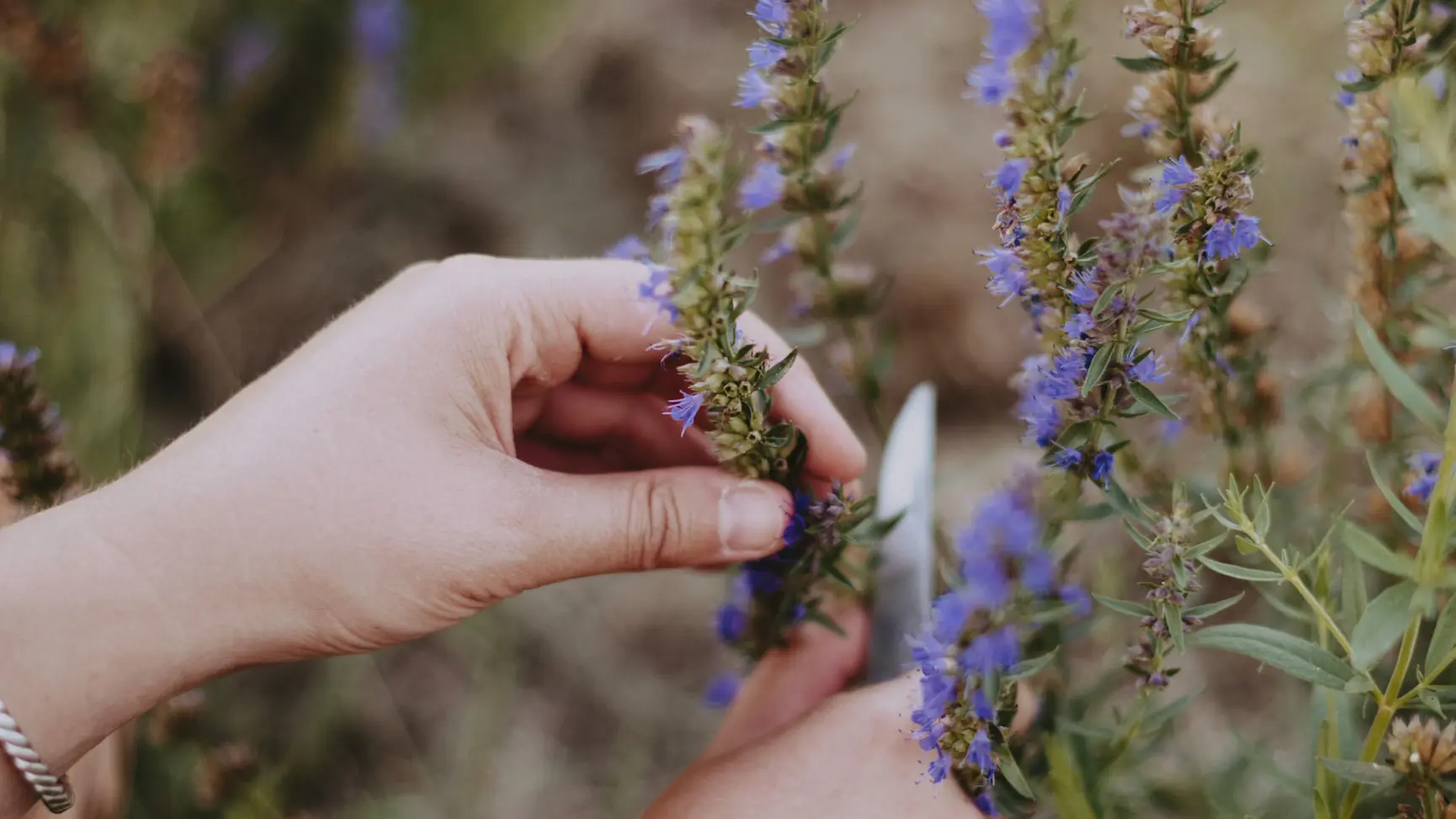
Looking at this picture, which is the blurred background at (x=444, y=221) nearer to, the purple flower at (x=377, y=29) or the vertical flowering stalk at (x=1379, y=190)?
the purple flower at (x=377, y=29)

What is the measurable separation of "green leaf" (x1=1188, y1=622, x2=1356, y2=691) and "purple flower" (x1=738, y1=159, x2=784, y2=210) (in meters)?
0.61

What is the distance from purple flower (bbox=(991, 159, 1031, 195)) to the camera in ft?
2.80

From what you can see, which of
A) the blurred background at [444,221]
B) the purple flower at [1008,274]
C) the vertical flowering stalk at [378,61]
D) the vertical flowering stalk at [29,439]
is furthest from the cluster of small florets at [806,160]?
the vertical flowering stalk at [378,61]

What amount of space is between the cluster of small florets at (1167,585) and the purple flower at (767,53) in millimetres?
520

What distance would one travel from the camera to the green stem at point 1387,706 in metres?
0.78

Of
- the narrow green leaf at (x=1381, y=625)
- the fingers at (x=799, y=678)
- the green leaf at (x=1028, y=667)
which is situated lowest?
the fingers at (x=799, y=678)

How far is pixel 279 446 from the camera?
3.50ft

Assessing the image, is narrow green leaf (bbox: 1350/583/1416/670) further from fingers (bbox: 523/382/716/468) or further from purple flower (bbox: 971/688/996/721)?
fingers (bbox: 523/382/716/468)

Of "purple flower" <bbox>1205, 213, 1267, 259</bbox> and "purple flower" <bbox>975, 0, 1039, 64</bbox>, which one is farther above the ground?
"purple flower" <bbox>975, 0, 1039, 64</bbox>

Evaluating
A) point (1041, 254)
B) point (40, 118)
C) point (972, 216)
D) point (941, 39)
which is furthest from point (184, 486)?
point (941, 39)

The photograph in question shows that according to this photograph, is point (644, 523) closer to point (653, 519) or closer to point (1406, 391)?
point (653, 519)

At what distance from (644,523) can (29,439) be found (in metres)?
0.76

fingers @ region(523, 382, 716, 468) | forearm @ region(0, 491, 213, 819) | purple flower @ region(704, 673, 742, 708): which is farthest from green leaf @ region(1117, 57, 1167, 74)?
forearm @ region(0, 491, 213, 819)

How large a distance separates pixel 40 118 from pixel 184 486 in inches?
55.3
